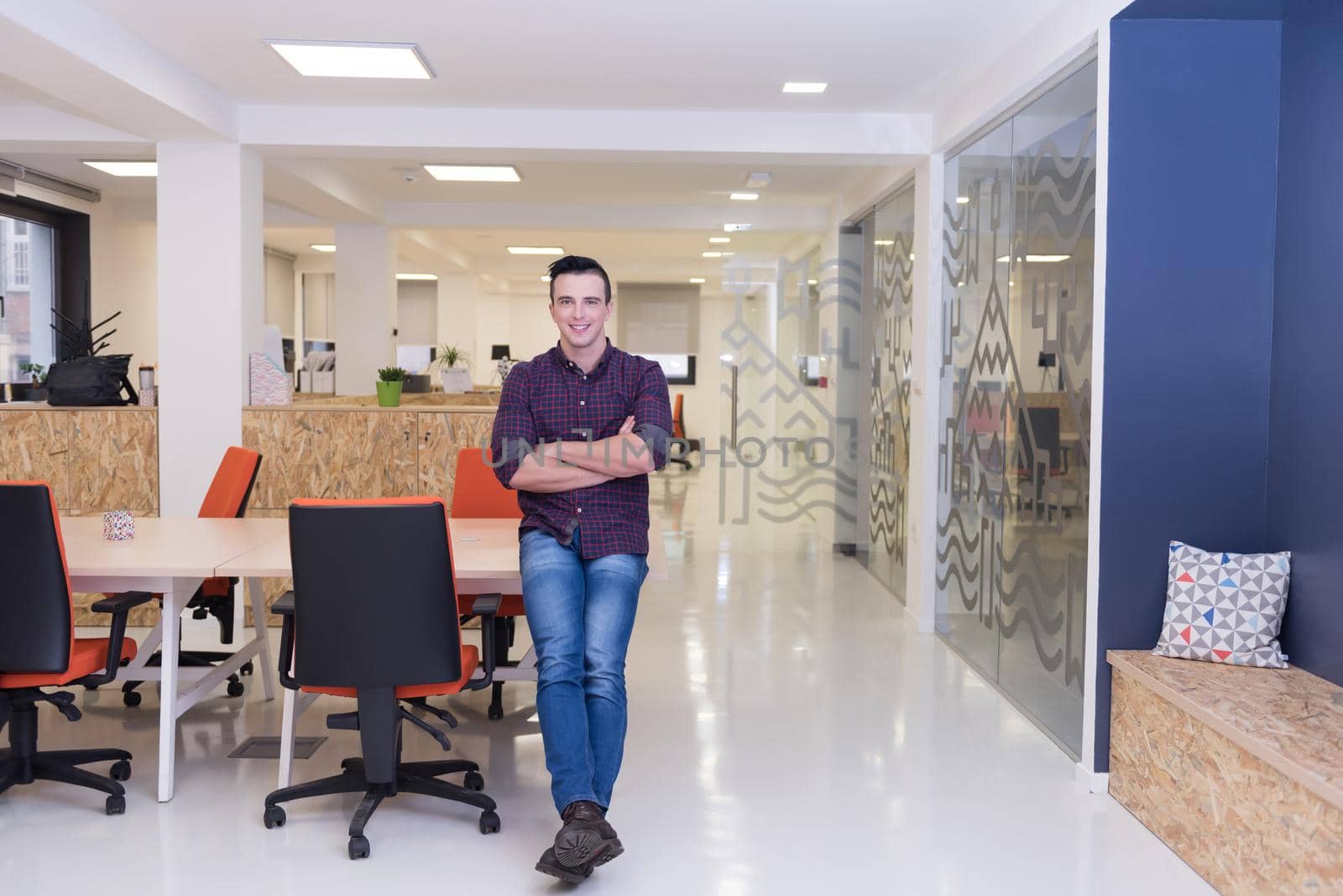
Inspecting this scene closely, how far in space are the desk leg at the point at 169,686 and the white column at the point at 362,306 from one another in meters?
6.02

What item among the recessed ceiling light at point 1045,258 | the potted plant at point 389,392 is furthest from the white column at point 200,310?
the recessed ceiling light at point 1045,258

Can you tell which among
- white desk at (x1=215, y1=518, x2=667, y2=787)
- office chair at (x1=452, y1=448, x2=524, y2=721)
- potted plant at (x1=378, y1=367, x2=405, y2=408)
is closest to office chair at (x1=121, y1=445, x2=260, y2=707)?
white desk at (x1=215, y1=518, x2=667, y2=787)

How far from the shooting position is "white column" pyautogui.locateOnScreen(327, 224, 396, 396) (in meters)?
9.39

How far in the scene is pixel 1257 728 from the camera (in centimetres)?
278

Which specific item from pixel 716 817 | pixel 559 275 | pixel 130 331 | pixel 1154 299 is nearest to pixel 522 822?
pixel 716 817

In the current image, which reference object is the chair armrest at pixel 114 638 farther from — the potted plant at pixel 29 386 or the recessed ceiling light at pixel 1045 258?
the potted plant at pixel 29 386

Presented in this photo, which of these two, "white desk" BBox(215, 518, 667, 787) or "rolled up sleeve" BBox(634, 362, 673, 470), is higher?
"rolled up sleeve" BBox(634, 362, 673, 470)

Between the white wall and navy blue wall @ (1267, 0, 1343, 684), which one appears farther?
the white wall

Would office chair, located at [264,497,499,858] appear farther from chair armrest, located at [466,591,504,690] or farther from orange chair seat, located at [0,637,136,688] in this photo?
orange chair seat, located at [0,637,136,688]

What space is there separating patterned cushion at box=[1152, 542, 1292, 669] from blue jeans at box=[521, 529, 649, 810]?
1.74 m

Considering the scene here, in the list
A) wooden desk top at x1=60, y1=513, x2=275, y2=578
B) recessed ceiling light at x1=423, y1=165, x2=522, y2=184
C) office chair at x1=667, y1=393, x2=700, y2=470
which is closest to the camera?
wooden desk top at x1=60, y1=513, x2=275, y2=578

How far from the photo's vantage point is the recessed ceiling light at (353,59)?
470 cm

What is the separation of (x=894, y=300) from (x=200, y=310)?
13.3ft

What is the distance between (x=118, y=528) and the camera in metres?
3.78
